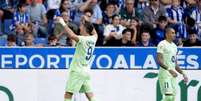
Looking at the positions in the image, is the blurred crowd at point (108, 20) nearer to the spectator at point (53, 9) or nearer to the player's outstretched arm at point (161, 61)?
the spectator at point (53, 9)

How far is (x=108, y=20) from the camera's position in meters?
18.7

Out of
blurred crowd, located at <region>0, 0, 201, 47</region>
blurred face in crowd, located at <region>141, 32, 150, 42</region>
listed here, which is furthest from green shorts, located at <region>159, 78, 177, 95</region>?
blurred face in crowd, located at <region>141, 32, 150, 42</region>

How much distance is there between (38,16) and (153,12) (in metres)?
2.75

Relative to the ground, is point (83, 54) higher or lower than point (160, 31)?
lower

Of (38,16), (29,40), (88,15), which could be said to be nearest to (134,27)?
(88,15)

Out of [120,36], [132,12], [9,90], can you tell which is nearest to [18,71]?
[9,90]

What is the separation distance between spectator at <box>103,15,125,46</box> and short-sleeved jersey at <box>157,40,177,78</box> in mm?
3124

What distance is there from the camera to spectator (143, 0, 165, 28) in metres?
18.7

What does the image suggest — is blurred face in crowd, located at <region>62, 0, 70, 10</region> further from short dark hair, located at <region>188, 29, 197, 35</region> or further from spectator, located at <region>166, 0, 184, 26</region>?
short dark hair, located at <region>188, 29, 197, 35</region>

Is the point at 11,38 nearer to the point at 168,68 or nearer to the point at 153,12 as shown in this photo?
the point at 153,12

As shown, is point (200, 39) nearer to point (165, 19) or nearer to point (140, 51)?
point (165, 19)

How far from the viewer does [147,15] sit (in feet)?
61.8

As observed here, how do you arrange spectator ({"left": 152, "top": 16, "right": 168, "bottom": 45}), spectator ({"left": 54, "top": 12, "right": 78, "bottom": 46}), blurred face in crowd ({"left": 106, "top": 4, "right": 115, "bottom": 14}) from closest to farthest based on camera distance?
spectator ({"left": 54, "top": 12, "right": 78, "bottom": 46})
spectator ({"left": 152, "top": 16, "right": 168, "bottom": 45})
blurred face in crowd ({"left": 106, "top": 4, "right": 115, "bottom": 14})

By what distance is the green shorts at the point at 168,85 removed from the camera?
572 inches
